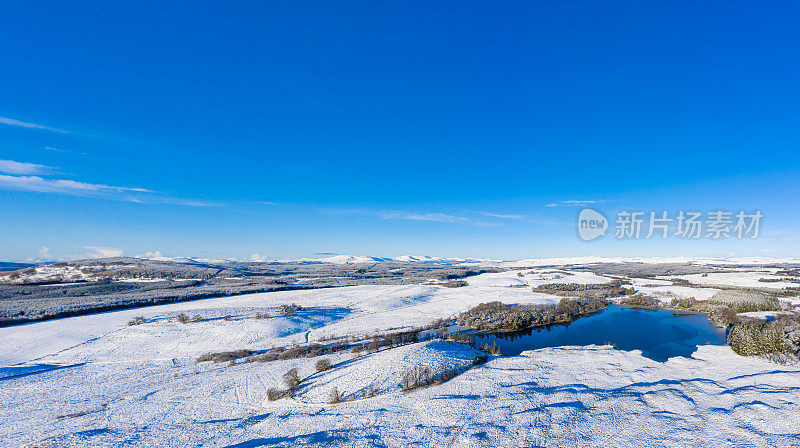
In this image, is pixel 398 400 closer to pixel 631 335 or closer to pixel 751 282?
pixel 631 335

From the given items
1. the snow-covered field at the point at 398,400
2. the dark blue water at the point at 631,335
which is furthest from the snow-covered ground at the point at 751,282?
the snow-covered field at the point at 398,400

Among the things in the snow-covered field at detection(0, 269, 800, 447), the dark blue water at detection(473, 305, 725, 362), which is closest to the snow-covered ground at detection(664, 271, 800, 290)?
the dark blue water at detection(473, 305, 725, 362)

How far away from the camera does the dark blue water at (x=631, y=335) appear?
1908cm

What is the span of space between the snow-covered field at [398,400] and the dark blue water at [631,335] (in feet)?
7.33

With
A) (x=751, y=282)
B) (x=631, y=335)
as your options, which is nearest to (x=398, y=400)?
(x=631, y=335)

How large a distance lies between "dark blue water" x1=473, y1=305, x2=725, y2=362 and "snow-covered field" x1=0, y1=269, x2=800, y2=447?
7.33 ft

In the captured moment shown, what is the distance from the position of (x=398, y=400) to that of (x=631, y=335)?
2060 centimetres

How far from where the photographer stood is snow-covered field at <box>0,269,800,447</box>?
310 inches

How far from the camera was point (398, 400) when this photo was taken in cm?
1007

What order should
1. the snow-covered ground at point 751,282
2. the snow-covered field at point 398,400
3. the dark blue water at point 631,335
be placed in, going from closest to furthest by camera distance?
the snow-covered field at point 398,400 < the dark blue water at point 631,335 < the snow-covered ground at point 751,282

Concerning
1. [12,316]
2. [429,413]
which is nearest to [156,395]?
[429,413]

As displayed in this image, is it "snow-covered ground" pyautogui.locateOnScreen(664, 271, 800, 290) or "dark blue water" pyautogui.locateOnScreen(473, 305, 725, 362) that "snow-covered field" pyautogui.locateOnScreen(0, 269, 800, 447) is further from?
"snow-covered ground" pyautogui.locateOnScreen(664, 271, 800, 290)

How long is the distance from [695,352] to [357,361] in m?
18.3

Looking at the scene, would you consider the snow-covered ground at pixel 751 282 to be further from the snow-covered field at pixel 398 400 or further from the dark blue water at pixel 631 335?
the snow-covered field at pixel 398 400
